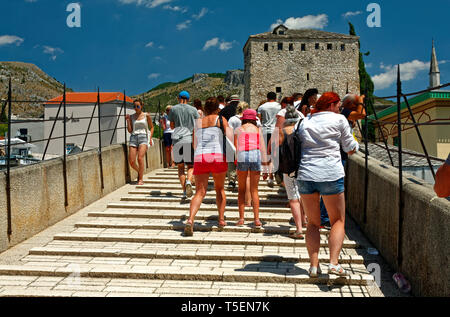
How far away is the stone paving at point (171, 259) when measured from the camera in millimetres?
4625

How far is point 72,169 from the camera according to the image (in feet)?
26.1

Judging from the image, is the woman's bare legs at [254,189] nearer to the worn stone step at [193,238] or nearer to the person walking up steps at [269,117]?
the worn stone step at [193,238]

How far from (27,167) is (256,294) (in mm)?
3893

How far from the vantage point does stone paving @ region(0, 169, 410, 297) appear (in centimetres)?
462

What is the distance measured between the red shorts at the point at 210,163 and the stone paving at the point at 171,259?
0.89m

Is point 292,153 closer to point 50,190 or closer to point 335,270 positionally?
point 335,270

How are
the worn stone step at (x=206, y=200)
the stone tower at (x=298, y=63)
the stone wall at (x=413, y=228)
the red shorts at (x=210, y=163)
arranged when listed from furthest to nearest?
the stone tower at (x=298, y=63), the worn stone step at (x=206, y=200), the red shorts at (x=210, y=163), the stone wall at (x=413, y=228)

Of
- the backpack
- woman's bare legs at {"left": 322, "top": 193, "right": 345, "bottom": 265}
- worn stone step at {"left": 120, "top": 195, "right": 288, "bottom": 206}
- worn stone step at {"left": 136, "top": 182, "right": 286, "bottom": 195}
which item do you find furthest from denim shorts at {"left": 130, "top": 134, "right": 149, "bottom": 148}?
woman's bare legs at {"left": 322, "top": 193, "right": 345, "bottom": 265}

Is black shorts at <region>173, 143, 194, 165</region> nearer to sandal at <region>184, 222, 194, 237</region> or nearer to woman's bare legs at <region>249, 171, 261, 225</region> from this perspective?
woman's bare legs at <region>249, 171, 261, 225</region>

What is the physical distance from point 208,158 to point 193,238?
1.09 m

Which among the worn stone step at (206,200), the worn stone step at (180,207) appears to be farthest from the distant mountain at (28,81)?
the worn stone step at (180,207)

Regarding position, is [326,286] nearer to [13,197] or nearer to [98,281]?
[98,281]

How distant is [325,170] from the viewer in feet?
14.6

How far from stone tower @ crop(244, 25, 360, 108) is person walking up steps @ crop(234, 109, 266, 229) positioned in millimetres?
56075
